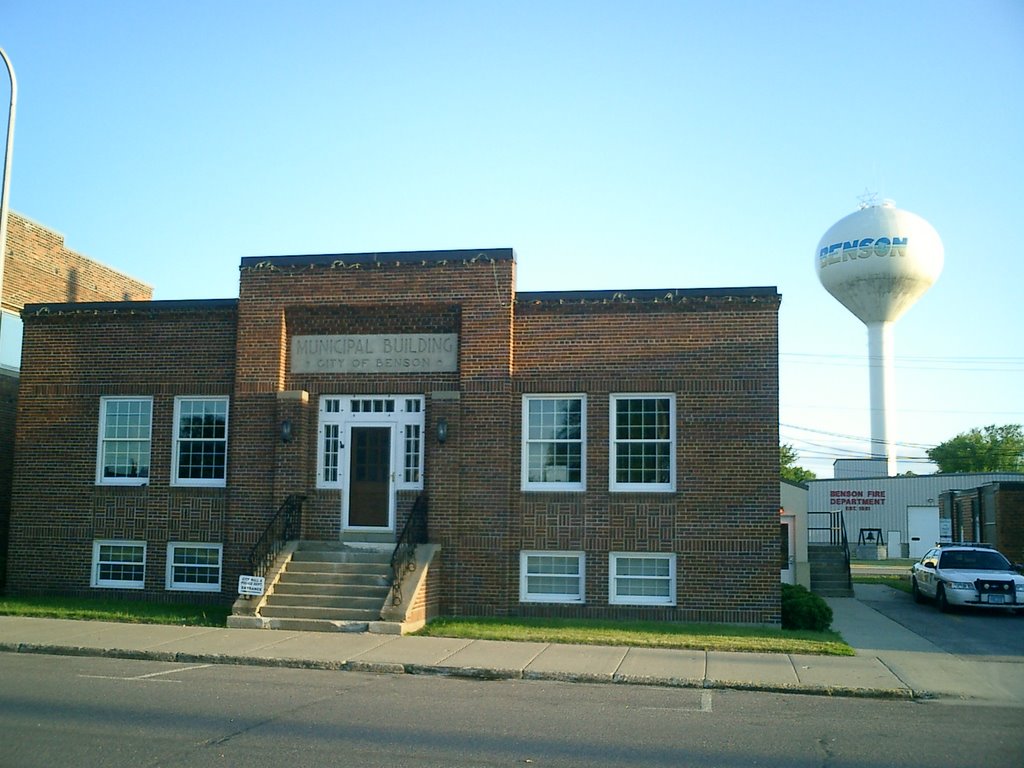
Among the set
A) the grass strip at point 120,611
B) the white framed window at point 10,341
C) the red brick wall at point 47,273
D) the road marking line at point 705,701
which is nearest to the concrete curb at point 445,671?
the road marking line at point 705,701

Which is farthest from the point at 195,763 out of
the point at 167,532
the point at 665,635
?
the point at 167,532

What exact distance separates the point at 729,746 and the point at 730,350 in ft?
35.0

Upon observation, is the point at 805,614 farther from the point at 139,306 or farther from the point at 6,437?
the point at 6,437

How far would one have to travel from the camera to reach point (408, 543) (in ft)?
61.5

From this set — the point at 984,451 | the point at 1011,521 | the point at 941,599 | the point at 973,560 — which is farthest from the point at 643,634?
→ the point at 984,451

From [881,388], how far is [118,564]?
52472mm

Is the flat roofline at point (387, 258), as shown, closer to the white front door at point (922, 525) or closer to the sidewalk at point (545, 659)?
the sidewalk at point (545, 659)

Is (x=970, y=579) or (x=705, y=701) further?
(x=970, y=579)

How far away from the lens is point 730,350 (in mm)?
19047

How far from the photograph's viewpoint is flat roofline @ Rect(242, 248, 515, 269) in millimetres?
19531

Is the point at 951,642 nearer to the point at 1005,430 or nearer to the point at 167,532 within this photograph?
the point at 167,532

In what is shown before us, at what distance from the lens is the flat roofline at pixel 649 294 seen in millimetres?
19016

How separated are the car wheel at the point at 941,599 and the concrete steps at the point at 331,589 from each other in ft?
42.7

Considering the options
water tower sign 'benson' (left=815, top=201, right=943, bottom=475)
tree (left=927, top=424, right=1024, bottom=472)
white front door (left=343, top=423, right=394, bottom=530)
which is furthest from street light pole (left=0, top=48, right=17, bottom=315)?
tree (left=927, top=424, right=1024, bottom=472)
